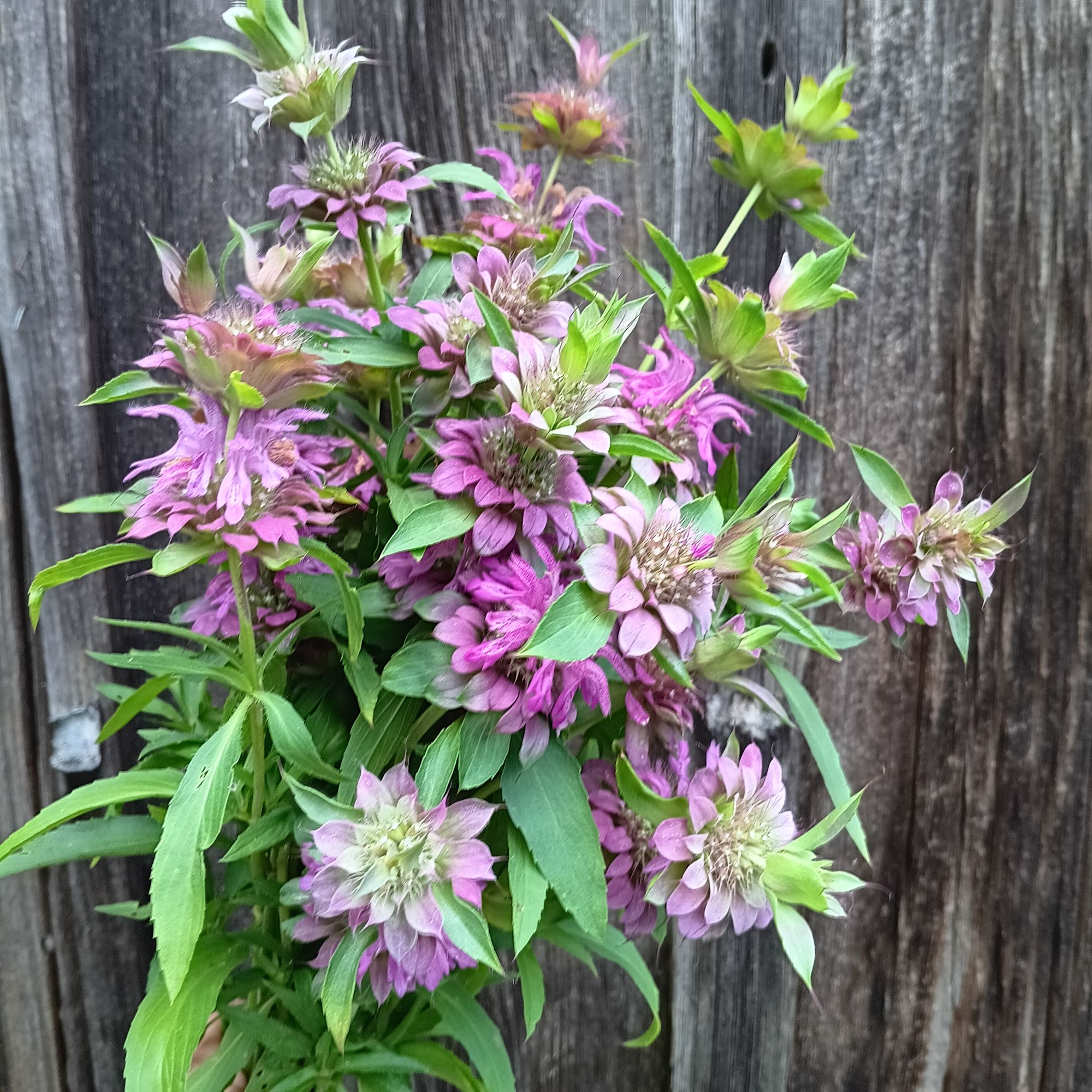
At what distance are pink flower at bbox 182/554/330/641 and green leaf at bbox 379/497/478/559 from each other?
0.43ft

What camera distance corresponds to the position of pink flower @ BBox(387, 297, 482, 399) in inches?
18.1

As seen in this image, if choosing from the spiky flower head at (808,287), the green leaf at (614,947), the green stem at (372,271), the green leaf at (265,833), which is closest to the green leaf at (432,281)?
the green stem at (372,271)

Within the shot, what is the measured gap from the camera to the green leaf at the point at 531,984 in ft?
1.77

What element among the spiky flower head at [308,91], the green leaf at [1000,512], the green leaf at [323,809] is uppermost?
the spiky flower head at [308,91]

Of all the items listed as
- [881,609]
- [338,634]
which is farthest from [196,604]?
[881,609]

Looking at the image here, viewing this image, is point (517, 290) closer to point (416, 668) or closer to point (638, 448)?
point (638, 448)

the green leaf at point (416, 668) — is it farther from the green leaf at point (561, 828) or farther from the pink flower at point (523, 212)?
the pink flower at point (523, 212)

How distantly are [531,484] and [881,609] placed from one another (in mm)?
260

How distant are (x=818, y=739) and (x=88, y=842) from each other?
1.66 feet

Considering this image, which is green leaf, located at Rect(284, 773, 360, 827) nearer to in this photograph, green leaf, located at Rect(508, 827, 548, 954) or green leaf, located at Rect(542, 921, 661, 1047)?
green leaf, located at Rect(508, 827, 548, 954)

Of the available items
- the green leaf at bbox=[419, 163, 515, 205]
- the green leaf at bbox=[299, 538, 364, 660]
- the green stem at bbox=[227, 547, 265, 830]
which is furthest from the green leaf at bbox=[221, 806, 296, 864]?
the green leaf at bbox=[419, 163, 515, 205]

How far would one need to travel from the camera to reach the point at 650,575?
0.39 m

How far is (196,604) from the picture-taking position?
0.53 m

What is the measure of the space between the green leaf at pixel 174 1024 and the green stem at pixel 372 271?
420 mm
